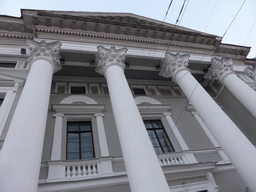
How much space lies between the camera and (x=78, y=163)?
23.7 feet

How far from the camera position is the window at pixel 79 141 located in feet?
27.0

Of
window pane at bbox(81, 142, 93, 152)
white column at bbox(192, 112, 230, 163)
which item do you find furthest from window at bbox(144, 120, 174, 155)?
window pane at bbox(81, 142, 93, 152)

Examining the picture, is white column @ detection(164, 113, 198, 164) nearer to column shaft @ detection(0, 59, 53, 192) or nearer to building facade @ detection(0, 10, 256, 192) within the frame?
building facade @ detection(0, 10, 256, 192)

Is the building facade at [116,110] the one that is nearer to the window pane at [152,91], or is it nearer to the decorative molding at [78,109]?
the decorative molding at [78,109]

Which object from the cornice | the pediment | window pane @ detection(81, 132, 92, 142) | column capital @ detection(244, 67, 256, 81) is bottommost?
window pane @ detection(81, 132, 92, 142)

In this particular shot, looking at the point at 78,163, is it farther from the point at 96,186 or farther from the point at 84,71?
the point at 84,71

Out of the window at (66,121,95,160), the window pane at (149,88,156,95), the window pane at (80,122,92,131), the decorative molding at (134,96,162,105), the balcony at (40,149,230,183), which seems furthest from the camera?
the window pane at (149,88,156,95)

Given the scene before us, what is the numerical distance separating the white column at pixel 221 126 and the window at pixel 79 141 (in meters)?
4.92

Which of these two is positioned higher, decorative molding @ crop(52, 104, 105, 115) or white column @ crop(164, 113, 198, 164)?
decorative molding @ crop(52, 104, 105, 115)

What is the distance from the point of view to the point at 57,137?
26.7 feet

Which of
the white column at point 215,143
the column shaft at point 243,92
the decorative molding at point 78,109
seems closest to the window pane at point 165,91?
the white column at point 215,143

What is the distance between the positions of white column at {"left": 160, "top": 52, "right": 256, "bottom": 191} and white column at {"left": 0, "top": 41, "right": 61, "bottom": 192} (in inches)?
214

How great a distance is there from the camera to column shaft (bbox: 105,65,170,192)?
404cm

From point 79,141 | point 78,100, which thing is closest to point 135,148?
point 79,141
